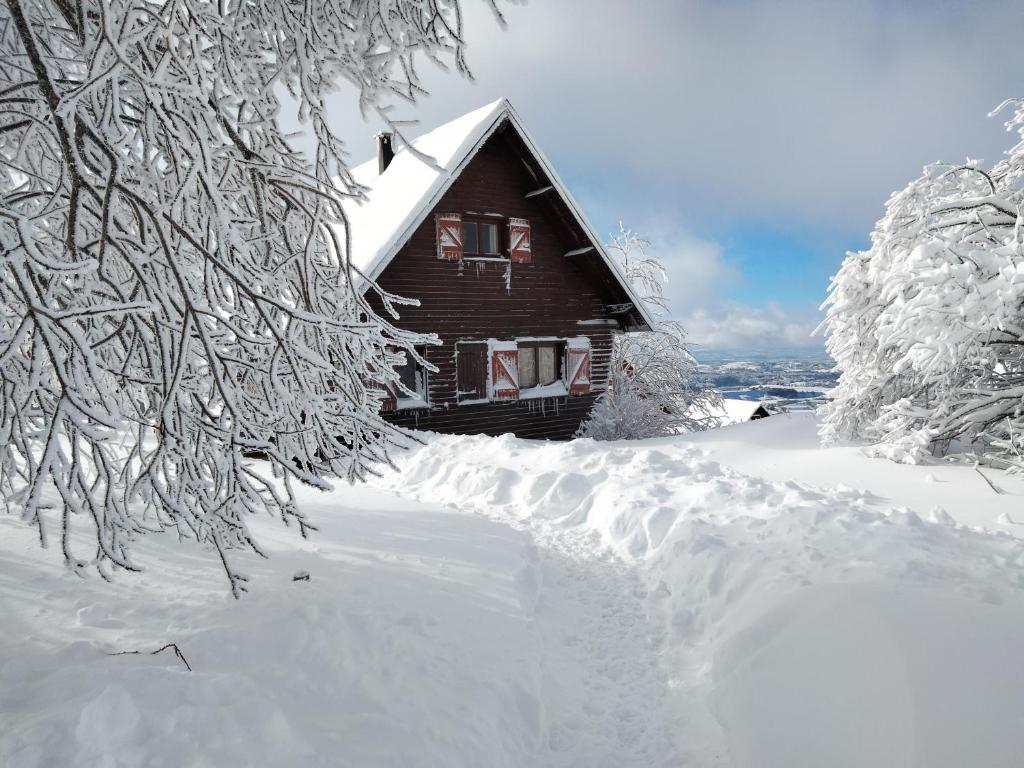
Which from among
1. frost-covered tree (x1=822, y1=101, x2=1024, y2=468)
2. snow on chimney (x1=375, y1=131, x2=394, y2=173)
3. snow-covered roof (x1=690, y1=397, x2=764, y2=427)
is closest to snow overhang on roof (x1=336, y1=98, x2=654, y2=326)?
snow on chimney (x1=375, y1=131, x2=394, y2=173)

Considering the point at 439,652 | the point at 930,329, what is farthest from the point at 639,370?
the point at 439,652

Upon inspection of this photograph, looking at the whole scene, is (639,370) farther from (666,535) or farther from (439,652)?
(439,652)

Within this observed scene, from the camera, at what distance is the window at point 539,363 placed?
13.1m

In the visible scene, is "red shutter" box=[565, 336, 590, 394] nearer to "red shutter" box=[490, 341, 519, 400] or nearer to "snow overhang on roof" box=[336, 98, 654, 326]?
"red shutter" box=[490, 341, 519, 400]

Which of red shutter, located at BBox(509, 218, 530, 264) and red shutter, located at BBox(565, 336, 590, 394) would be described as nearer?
red shutter, located at BBox(509, 218, 530, 264)

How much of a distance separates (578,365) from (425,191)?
18.3ft

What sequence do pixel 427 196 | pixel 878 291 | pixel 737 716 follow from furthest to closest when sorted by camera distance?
pixel 427 196, pixel 878 291, pixel 737 716

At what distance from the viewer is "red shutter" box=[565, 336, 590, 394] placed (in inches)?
527

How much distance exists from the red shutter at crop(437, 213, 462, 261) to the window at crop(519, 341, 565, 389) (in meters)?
2.71

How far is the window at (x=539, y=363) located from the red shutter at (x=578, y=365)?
0.77 ft

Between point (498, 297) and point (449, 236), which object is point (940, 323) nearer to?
point (498, 297)

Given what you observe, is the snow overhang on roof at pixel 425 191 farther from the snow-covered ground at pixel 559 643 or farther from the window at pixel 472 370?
the snow-covered ground at pixel 559 643

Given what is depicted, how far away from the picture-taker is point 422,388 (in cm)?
1166

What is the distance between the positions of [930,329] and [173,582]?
7.60 meters
